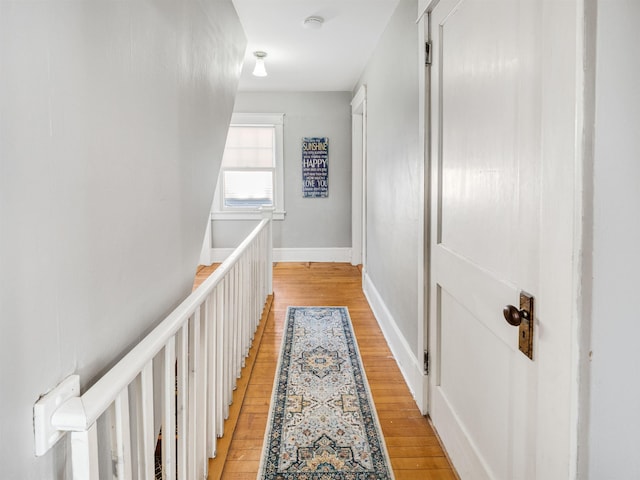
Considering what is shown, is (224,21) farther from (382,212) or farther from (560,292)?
Result: (560,292)

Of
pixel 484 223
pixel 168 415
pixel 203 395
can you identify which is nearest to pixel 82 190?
pixel 168 415

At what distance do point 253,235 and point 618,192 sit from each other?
2.43 m

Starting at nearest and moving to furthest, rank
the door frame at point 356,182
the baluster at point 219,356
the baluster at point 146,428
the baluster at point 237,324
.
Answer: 1. the baluster at point 146,428
2. the baluster at point 219,356
3. the baluster at point 237,324
4. the door frame at point 356,182

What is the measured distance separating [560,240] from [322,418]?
5.12 feet

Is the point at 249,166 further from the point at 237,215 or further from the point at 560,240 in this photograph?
the point at 560,240

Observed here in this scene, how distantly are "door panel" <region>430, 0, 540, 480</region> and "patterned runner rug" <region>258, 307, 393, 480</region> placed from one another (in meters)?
0.36

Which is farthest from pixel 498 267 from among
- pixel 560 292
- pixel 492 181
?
pixel 560 292

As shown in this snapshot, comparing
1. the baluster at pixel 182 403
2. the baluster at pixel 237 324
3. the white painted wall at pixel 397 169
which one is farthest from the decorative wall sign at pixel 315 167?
the baluster at pixel 182 403

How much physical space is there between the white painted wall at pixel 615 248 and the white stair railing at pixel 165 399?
96cm

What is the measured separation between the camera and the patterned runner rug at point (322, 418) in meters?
1.76

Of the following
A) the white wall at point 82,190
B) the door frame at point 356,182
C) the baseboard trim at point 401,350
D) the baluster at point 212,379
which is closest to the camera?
the white wall at point 82,190

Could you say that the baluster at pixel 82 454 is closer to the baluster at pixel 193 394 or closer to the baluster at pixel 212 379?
the baluster at pixel 193 394

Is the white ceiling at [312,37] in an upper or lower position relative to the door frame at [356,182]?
upper

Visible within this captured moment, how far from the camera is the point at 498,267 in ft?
4.28
